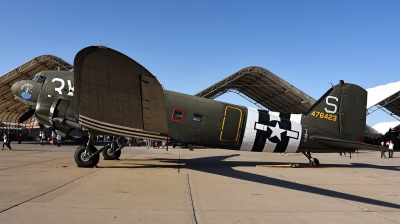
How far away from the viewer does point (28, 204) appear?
5.98 meters

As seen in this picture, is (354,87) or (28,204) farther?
(354,87)

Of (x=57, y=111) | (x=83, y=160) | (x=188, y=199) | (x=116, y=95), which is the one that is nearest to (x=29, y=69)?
(x=57, y=111)

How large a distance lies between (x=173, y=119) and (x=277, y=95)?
134 ft

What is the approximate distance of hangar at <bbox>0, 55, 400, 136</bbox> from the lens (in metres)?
38.9

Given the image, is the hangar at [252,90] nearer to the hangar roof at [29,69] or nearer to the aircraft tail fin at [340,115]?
the hangar roof at [29,69]

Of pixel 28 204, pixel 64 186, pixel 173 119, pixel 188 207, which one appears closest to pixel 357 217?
pixel 188 207

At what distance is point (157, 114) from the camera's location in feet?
34.0

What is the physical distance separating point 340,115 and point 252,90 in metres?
37.8

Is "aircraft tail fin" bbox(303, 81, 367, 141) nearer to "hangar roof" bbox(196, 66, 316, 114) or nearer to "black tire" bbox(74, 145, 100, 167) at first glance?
"black tire" bbox(74, 145, 100, 167)

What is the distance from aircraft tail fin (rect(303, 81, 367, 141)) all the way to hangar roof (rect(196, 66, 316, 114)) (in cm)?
2845

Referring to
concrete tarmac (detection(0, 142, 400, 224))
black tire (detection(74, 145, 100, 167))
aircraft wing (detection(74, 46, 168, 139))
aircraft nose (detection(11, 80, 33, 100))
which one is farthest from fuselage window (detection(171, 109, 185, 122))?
aircraft nose (detection(11, 80, 33, 100))

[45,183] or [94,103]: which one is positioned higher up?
[94,103]

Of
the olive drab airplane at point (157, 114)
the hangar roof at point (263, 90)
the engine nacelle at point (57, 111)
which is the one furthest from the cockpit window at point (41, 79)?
the hangar roof at point (263, 90)

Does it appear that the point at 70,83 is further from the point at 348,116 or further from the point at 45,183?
the point at 348,116
